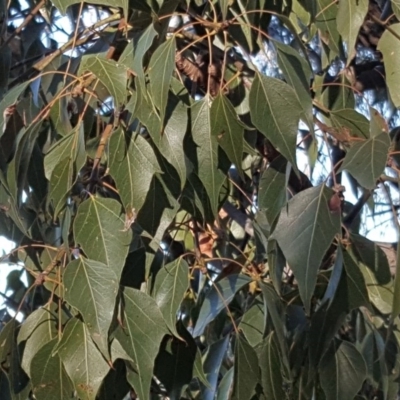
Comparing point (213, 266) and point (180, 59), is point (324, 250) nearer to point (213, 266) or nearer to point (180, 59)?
point (180, 59)

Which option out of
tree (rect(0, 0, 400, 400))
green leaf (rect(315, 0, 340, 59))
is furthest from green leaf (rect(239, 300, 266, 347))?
green leaf (rect(315, 0, 340, 59))

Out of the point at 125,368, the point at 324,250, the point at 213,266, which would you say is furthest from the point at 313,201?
the point at 213,266

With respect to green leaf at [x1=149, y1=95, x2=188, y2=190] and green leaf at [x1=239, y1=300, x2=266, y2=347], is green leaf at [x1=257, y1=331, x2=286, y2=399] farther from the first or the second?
green leaf at [x1=149, y1=95, x2=188, y2=190]

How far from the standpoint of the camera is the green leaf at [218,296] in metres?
0.97

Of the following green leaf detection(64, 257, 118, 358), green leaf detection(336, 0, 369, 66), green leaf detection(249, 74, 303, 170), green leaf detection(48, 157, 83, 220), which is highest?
A: green leaf detection(336, 0, 369, 66)

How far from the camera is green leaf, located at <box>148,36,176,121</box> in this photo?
0.74 meters

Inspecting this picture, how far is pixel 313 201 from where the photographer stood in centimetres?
82

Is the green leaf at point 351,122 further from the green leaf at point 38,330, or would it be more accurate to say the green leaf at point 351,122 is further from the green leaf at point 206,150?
the green leaf at point 38,330

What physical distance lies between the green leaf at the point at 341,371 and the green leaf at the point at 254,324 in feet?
0.29

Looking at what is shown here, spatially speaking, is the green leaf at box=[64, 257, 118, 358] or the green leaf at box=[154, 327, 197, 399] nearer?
the green leaf at box=[64, 257, 118, 358]

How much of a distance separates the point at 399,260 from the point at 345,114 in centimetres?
26

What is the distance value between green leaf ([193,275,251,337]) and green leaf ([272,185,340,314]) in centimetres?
18

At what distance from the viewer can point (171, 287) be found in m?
0.90

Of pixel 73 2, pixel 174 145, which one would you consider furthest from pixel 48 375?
pixel 73 2
